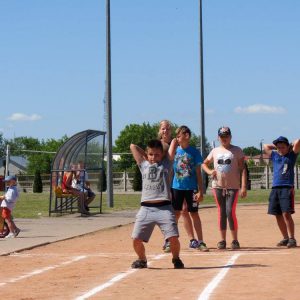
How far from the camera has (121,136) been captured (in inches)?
5605

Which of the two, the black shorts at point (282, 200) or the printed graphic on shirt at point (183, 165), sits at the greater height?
the printed graphic on shirt at point (183, 165)

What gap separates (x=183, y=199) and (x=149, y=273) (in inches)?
117

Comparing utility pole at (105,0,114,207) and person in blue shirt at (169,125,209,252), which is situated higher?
utility pole at (105,0,114,207)

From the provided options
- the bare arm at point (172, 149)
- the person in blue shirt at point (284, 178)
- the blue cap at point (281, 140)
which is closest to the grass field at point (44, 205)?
the person in blue shirt at point (284, 178)

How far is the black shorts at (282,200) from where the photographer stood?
13.4m

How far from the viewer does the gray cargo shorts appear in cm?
1045

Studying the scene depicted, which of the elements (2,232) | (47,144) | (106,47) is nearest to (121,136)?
(47,144)

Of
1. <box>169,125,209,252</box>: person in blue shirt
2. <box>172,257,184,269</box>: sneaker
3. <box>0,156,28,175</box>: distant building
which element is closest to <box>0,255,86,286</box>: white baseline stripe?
<box>172,257,184,269</box>: sneaker

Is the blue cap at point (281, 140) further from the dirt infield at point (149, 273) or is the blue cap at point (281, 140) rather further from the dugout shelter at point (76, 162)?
the dugout shelter at point (76, 162)

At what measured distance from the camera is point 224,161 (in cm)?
1320

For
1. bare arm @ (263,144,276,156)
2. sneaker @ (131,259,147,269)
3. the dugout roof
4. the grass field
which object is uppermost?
the dugout roof

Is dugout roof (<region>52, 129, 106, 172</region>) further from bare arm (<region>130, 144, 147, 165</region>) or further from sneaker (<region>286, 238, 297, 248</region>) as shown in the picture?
bare arm (<region>130, 144, 147, 165</region>)

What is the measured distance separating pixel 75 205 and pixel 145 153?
16029 mm

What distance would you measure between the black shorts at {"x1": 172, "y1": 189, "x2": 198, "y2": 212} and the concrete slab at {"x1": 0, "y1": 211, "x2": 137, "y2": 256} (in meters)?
2.53
